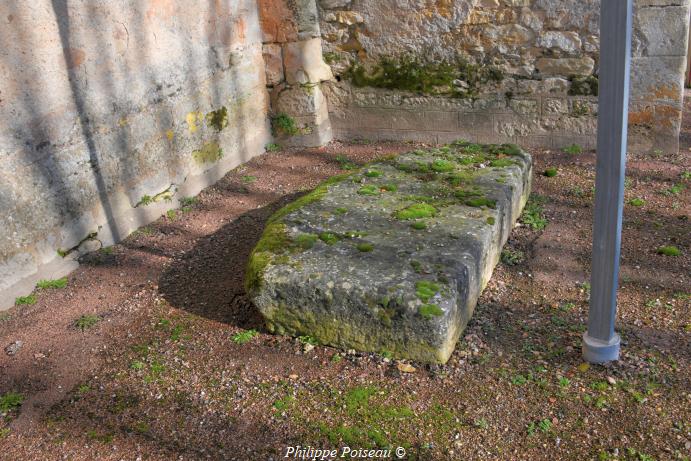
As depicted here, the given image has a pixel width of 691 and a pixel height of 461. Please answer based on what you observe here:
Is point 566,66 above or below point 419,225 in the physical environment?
above

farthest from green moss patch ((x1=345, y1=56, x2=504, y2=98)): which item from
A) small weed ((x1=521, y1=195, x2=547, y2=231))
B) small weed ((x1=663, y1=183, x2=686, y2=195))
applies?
small weed ((x1=663, y1=183, x2=686, y2=195))

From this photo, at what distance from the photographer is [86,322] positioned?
3549mm

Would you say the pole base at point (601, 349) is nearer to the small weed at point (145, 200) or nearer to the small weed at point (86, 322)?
the small weed at point (86, 322)

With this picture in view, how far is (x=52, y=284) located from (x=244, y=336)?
137cm

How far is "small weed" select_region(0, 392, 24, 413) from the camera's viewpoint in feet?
9.57

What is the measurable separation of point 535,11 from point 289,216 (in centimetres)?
309

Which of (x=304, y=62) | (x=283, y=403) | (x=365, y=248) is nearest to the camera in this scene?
(x=283, y=403)

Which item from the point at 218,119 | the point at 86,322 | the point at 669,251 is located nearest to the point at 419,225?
the point at 669,251

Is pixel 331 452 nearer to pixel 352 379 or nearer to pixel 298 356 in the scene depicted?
pixel 352 379

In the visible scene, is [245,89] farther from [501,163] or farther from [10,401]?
[10,401]

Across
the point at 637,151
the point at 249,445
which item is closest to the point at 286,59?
the point at 637,151

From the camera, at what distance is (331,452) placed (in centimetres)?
259

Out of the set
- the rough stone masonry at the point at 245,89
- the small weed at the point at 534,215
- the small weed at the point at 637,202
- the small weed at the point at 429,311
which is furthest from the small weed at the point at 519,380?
the rough stone masonry at the point at 245,89

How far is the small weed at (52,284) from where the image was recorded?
3.88 meters
